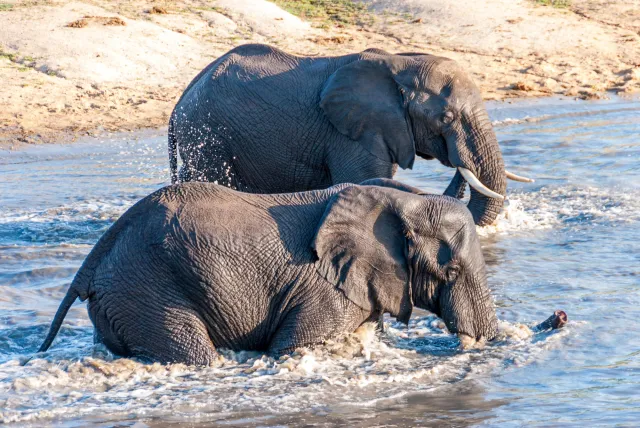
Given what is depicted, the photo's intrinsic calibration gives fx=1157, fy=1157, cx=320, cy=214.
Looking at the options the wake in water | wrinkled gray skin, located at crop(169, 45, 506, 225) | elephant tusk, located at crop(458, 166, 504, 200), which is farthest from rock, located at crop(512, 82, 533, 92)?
the wake in water

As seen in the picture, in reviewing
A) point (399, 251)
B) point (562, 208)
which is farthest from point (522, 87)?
point (399, 251)

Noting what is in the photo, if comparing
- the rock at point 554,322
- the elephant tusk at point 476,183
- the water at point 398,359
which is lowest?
the water at point 398,359

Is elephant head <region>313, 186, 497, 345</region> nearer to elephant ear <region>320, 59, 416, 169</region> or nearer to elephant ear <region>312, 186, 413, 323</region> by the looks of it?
elephant ear <region>312, 186, 413, 323</region>

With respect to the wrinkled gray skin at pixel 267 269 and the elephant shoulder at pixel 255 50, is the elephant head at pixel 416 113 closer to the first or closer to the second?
the elephant shoulder at pixel 255 50

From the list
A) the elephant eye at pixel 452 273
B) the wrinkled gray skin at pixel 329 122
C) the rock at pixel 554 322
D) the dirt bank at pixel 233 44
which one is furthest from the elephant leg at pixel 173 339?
the dirt bank at pixel 233 44

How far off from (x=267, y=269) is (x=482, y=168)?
2900 millimetres

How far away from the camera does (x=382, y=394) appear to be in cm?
636

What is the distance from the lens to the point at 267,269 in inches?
252

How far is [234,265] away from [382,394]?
3.54ft

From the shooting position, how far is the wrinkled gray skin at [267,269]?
627 cm

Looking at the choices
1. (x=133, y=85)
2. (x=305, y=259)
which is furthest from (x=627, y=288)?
(x=133, y=85)

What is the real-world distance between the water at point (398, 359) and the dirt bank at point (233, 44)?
3278mm

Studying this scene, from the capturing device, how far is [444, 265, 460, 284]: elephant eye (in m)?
6.54

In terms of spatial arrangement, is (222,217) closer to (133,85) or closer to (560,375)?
(560,375)
